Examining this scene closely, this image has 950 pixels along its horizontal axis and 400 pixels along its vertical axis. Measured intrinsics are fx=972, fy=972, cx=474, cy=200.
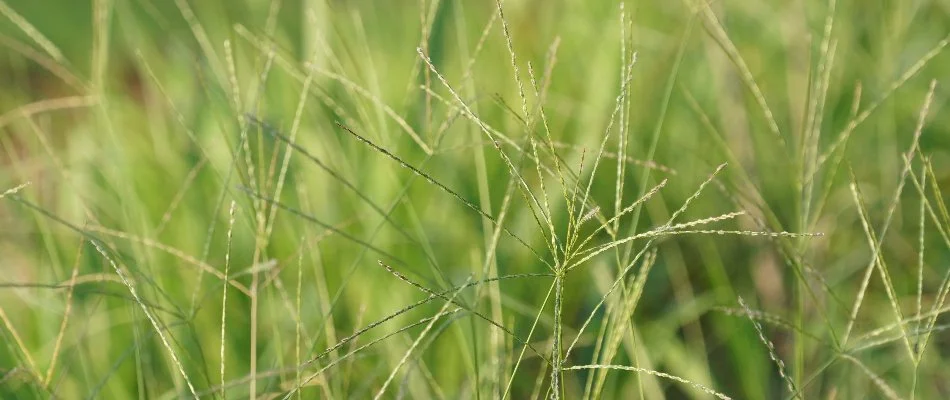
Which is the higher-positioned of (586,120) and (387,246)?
(586,120)

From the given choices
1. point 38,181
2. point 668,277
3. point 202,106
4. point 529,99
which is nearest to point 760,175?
point 668,277

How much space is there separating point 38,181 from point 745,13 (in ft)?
4.26

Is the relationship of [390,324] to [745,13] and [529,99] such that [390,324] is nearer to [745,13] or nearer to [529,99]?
[529,99]

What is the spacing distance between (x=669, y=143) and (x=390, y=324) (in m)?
0.54

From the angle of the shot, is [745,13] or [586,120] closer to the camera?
[586,120]

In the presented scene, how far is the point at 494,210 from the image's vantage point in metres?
1.30

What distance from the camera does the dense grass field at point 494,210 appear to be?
3.53 feet

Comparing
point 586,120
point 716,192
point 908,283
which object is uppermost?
point 586,120

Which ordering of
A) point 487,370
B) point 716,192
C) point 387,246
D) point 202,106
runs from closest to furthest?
point 487,370, point 387,246, point 716,192, point 202,106

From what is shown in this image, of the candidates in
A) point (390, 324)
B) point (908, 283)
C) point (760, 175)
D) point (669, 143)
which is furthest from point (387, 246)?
point (908, 283)

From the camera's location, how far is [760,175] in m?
1.47

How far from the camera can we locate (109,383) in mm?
1093

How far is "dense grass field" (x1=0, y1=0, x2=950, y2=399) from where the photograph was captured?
108 centimetres

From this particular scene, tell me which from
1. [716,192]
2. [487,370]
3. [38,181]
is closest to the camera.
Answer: [487,370]
